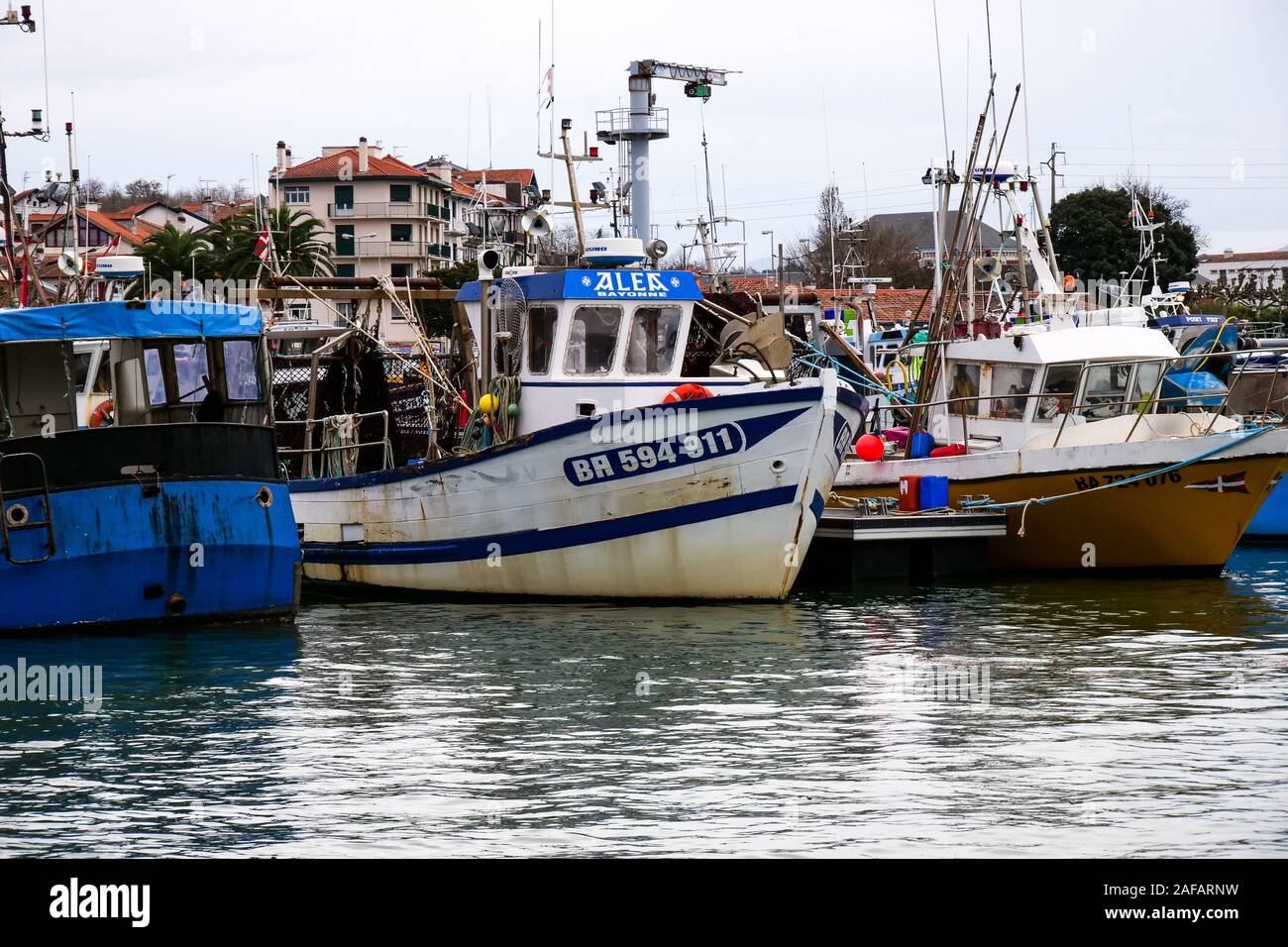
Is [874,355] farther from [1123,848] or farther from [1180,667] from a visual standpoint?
[1123,848]

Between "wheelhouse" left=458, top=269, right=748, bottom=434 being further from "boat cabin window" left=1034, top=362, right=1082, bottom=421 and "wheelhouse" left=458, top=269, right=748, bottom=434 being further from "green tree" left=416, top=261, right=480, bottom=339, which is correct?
"green tree" left=416, top=261, right=480, bottom=339

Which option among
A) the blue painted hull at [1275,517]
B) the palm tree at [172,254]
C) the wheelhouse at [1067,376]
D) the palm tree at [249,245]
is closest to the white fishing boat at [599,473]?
the wheelhouse at [1067,376]

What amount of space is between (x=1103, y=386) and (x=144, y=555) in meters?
12.8

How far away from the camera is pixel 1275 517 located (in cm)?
2688

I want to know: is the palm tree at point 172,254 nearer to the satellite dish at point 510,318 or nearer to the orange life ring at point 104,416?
the satellite dish at point 510,318

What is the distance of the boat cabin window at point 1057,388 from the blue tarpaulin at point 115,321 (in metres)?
11.0

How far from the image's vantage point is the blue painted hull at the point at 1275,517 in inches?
1058

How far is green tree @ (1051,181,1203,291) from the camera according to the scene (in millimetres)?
68125

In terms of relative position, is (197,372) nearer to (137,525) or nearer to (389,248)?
(137,525)

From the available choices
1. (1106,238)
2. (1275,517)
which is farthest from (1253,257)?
(1275,517)

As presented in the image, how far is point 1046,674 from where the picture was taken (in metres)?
14.1

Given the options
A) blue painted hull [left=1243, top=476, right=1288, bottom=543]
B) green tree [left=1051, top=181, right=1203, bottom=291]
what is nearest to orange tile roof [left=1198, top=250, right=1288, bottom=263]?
green tree [left=1051, top=181, right=1203, bottom=291]

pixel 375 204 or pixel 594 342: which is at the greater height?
pixel 375 204
